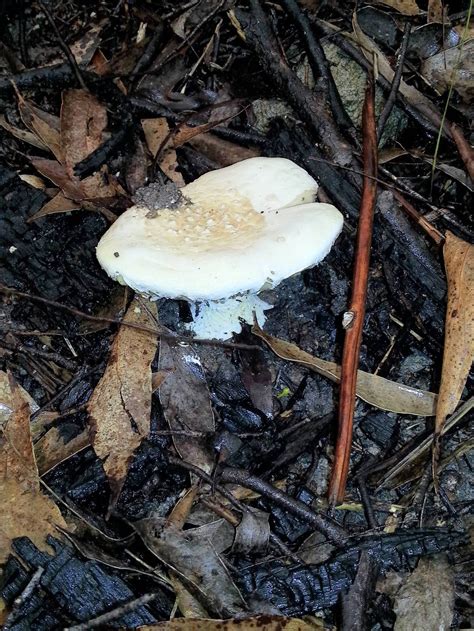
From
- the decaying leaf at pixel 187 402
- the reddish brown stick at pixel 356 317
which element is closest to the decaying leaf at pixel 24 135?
the decaying leaf at pixel 187 402

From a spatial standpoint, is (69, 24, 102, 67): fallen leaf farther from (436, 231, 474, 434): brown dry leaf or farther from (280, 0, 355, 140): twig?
(436, 231, 474, 434): brown dry leaf

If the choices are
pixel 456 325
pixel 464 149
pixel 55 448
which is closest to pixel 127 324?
pixel 55 448

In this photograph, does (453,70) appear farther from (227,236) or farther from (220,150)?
(227,236)

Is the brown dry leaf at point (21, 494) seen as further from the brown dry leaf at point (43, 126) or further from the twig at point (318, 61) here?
the twig at point (318, 61)

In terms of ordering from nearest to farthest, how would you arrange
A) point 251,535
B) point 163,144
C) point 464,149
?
point 251,535
point 464,149
point 163,144

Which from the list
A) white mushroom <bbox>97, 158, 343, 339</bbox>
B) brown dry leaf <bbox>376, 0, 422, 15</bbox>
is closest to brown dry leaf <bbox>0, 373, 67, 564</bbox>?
white mushroom <bbox>97, 158, 343, 339</bbox>

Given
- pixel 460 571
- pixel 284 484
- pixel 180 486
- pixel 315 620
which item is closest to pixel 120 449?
pixel 180 486

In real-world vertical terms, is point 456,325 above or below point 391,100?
below
